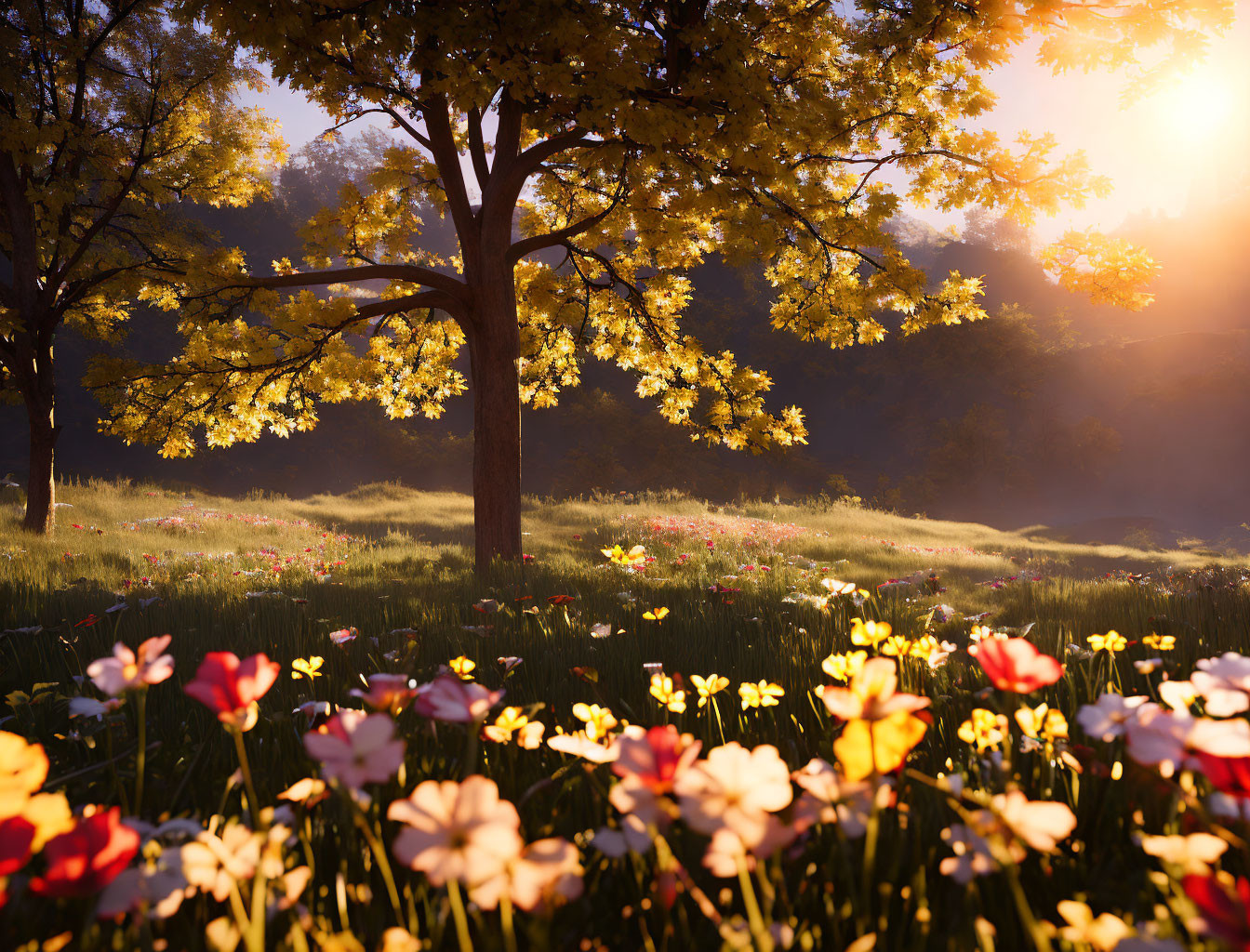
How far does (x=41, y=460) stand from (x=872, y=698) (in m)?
13.4

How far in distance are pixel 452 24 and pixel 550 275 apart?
366 cm

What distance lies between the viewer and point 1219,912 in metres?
0.48

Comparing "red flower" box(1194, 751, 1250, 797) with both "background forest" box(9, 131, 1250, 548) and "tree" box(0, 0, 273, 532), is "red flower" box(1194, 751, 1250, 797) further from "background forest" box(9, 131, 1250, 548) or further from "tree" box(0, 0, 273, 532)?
"background forest" box(9, 131, 1250, 548)

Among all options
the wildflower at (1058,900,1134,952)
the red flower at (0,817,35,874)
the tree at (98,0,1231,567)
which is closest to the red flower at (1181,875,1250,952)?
the wildflower at (1058,900,1134,952)

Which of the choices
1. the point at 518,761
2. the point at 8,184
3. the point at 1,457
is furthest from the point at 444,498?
the point at 1,457

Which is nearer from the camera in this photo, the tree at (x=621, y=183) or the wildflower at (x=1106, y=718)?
the wildflower at (x=1106, y=718)

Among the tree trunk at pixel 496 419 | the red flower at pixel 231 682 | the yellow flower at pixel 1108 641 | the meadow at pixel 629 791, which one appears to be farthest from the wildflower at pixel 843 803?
Result: the tree trunk at pixel 496 419

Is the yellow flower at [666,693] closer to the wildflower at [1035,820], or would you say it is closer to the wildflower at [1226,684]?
the wildflower at [1035,820]

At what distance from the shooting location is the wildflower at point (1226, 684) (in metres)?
0.72

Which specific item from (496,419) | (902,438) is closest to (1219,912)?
(496,419)

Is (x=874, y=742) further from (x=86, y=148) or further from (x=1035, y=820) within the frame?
(x=86, y=148)

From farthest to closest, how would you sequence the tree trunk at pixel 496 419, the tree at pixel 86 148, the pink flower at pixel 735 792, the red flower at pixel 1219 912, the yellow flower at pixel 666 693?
the tree at pixel 86 148 < the tree trunk at pixel 496 419 < the yellow flower at pixel 666 693 < the pink flower at pixel 735 792 < the red flower at pixel 1219 912

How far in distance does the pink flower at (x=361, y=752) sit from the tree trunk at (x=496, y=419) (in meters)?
6.71

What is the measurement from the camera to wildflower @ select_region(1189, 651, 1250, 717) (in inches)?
28.2
